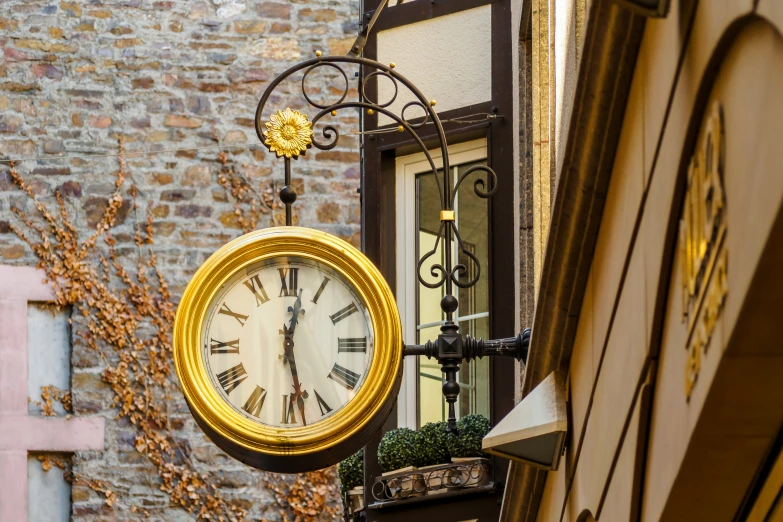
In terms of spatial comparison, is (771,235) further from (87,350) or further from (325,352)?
(87,350)

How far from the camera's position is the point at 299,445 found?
206 inches

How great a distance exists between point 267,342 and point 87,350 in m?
7.24

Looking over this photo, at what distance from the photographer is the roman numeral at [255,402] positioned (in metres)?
5.35

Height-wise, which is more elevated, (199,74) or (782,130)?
(199,74)

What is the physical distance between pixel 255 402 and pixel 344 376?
0.34 metres

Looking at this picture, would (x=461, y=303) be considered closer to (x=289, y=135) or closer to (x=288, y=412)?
(x=289, y=135)

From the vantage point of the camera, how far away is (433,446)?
7.15m

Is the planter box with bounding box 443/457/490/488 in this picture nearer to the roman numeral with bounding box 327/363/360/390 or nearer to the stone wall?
the roman numeral with bounding box 327/363/360/390

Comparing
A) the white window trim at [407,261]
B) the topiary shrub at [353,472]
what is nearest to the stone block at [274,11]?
the white window trim at [407,261]

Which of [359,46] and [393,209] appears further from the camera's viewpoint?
[393,209]

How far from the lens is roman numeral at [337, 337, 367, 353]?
5434 millimetres

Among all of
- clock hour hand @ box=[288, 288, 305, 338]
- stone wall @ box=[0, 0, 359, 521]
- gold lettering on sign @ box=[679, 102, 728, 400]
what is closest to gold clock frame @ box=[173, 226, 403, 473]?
clock hour hand @ box=[288, 288, 305, 338]

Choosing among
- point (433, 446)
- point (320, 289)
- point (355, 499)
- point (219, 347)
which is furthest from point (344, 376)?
point (355, 499)

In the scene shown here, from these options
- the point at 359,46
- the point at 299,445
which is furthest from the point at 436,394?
the point at 299,445
